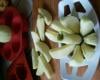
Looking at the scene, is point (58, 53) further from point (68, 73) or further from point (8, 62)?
point (8, 62)

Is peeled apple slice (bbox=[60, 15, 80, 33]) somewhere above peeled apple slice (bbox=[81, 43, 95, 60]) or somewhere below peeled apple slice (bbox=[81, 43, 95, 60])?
above

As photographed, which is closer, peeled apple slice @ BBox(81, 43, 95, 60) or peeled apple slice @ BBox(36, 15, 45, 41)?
peeled apple slice @ BBox(81, 43, 95, 60)

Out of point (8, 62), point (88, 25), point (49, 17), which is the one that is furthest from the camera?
point (8, 62)

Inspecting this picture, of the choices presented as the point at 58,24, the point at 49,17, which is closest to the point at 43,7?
the point at 49,17

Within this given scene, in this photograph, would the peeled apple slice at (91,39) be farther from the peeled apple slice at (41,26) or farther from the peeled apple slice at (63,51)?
the peeled apple slice at (41,26)

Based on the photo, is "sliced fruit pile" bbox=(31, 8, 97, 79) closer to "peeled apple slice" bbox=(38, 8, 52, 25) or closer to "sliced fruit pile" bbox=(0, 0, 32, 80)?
"peeled apple slice" bbox=(38, 8, 52, 25)

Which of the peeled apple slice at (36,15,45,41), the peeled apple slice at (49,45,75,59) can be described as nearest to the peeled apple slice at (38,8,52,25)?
the peeled apple slice at (36,15,45,41)
